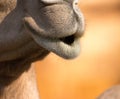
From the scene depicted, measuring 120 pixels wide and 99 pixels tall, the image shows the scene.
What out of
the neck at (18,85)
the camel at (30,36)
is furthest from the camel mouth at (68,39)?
the neck at (18,85)

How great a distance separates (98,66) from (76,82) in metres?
0.18

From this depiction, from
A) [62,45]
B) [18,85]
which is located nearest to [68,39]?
[62,45]

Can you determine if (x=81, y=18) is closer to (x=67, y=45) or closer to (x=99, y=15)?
(x=67, y=45)

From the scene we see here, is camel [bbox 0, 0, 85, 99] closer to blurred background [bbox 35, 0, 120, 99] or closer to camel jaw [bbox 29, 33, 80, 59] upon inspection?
camel jaw [bbox 29, 33, 80, 59]

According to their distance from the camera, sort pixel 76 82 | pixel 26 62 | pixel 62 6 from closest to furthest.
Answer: pixel 62 6, pixel 26 62, pixel 76 82

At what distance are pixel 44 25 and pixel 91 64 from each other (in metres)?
2.02

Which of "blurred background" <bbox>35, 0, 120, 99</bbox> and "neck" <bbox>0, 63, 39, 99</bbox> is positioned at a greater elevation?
"neck" <bbox>0, 63, 39, 99</bbox>

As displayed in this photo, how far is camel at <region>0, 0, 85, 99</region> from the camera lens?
3.27 feet

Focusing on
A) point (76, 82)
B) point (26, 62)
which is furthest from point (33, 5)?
point (76, 82)

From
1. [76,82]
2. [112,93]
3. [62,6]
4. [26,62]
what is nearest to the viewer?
[62,6]

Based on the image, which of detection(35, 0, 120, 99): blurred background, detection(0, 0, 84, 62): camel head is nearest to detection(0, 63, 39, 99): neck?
detection(0, 0, 84, 62): camel head

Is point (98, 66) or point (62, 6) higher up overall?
point (62, 6)

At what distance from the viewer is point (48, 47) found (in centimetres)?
103

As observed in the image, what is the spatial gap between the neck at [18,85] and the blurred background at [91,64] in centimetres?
144
